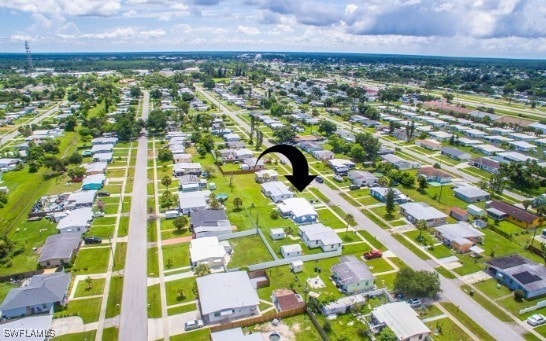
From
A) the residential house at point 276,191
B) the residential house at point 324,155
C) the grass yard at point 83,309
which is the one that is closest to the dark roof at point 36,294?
the grass yard at point 83,309

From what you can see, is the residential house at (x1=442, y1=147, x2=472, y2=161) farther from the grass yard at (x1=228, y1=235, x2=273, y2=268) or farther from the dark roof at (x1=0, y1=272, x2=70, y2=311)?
the dark roof at (x1=0, y1=272, x2=70, y2=311)

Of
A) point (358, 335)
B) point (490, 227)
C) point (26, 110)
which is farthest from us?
point (26, 110)

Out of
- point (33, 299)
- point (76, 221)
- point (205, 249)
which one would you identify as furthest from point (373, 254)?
point (76, 221)

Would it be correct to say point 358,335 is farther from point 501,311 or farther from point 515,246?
point 515,246

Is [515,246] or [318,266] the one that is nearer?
[318,266]

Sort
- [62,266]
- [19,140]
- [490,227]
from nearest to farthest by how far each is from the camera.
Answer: [62,266]
[490,227]
[19,140]

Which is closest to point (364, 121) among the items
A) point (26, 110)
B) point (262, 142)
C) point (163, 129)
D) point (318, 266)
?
point (262, 142)
